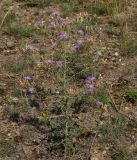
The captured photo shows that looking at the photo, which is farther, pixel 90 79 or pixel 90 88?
pixel 90 79

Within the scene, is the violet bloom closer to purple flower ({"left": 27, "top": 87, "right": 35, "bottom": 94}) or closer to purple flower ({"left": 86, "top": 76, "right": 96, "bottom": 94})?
purple flower ({"left": 86, "top": 76, "right": 96, "bottom": 94})

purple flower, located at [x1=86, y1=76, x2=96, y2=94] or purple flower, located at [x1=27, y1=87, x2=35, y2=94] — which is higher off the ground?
purple flower, located at [x1=86, y1=76, x2=96, y2=94]

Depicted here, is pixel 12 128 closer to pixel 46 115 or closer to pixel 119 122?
pixel 46 115

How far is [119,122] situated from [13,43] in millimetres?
2391

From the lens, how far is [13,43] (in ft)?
22.3

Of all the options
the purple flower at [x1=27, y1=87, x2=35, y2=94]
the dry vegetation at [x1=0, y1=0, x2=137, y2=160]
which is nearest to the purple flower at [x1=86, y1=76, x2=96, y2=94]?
the dry vegetation at [x1=0, y1=0, x2=137, y2=160]

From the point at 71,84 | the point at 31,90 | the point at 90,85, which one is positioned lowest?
the point at 71,84

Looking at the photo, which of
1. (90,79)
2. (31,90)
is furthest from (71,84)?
(31,90)

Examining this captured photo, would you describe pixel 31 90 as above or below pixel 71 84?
above

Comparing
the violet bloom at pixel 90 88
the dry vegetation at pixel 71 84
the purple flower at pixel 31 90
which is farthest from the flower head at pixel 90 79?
the purple flower at pixel 31 90

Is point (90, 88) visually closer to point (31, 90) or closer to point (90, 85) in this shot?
point (90, 85)

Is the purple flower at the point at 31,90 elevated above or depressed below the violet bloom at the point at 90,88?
below

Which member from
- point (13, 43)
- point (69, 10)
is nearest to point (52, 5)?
point (69, 10)

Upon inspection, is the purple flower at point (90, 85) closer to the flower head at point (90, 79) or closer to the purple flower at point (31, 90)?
the flower head at point (90, 79)
